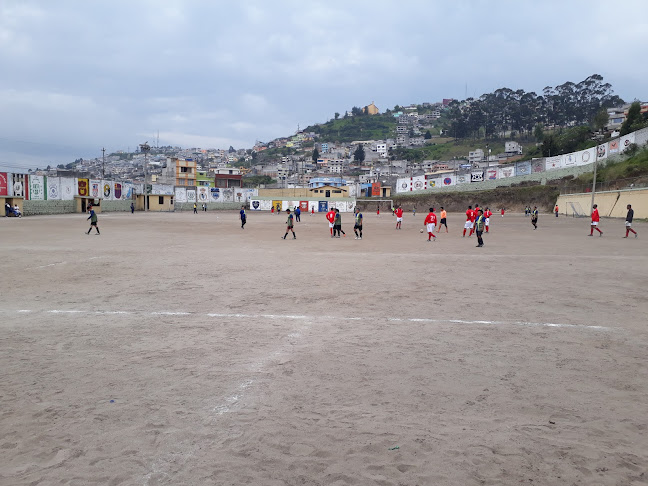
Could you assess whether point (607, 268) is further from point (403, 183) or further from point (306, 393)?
point (403, 183)

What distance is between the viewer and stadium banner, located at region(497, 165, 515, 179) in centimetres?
7006

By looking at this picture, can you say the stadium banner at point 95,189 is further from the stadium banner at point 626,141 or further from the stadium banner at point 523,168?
the stadium banner at point 626,141

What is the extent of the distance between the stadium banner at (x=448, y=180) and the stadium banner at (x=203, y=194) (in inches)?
1746

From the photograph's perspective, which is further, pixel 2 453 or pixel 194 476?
pixel 2 453

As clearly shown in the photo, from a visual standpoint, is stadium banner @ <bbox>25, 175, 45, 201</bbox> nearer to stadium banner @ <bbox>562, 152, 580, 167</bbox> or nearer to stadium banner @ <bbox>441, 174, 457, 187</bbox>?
stadium banner @ <bbox>441, 174, 457, 187</bbox>

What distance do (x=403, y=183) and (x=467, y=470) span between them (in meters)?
90.2

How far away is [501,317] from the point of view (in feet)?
23.0

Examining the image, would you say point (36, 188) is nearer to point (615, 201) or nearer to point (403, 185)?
point (615, 201)

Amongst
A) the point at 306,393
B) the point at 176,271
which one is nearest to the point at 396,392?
the point at 306,393

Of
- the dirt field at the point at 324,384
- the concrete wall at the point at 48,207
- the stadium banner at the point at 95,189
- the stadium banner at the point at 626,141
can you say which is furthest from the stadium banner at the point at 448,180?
the dirt field at the point at 324,384

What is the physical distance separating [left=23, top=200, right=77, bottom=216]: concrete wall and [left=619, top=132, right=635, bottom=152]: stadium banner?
66.5m

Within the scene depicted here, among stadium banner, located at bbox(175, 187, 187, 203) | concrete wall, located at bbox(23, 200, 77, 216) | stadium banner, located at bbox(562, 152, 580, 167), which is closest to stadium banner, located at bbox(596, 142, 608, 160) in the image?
stadium banner, located at bbox(562, 152, 580, 167)

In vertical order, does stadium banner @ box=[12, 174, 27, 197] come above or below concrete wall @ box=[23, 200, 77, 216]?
above

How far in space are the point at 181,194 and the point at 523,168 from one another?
58.0 m
